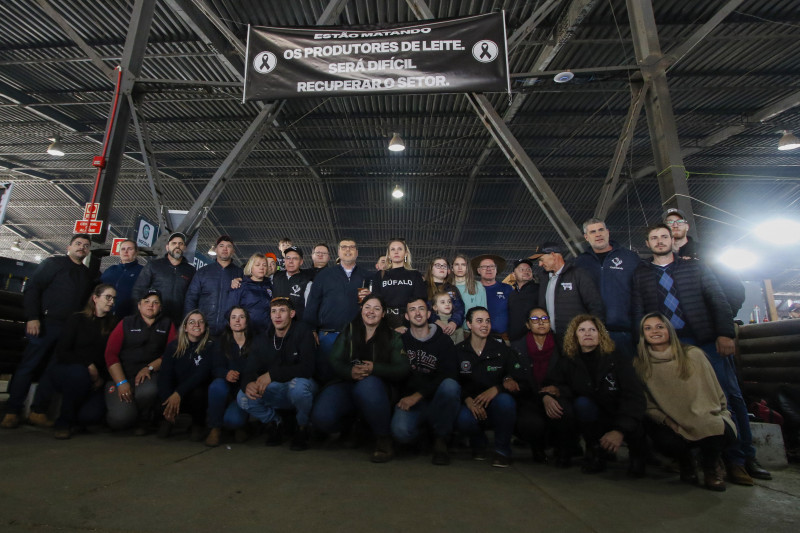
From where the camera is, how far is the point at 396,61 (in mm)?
5453

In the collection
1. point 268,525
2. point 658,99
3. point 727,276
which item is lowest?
point 268,525

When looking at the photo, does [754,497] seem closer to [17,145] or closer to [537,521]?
[537,521]

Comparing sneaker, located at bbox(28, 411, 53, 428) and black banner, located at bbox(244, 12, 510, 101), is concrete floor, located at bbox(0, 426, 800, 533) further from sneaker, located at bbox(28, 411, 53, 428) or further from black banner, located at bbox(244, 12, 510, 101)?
black banner, located at bbox(244, 12, 510, 101)

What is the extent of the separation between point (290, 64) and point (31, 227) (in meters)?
17.8

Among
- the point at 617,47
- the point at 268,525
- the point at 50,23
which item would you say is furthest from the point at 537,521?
the point at 50,23

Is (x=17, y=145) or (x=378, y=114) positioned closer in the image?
(x=378, y=114)

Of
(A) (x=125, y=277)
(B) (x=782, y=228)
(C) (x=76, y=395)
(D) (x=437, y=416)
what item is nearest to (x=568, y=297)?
(D) (x=437, y=416)

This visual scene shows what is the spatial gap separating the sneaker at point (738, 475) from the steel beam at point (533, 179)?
2.72 m

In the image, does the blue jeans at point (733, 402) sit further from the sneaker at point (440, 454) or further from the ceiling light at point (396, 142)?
the ceiling light at point (396, 142)

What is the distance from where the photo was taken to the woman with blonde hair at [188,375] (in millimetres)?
3607

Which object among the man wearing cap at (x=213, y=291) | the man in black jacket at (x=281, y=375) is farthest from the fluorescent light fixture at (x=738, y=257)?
the man wearing cap at (x=213, y=291)

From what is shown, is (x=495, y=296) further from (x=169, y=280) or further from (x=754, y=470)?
(x=169, y=280)

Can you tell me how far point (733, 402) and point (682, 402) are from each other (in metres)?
0.66

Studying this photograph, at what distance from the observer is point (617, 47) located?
7.32 meters
